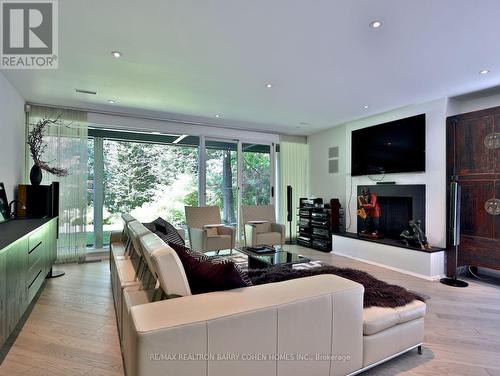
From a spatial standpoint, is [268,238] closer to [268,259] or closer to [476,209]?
[268,259]

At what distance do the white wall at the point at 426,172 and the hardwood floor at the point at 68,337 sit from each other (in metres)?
4.12

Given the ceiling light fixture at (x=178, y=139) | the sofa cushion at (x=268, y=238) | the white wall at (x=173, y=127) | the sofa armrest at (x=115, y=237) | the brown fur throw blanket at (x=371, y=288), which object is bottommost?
the sofa cushion at (x=268, y=238)

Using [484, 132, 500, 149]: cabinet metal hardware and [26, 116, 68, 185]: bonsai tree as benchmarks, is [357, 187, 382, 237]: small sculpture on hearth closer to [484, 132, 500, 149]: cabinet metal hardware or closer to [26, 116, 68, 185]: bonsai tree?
[484, 132, 500, 149]: cabinet metal hardware

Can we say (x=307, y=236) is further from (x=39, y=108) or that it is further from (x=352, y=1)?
(x=39, y=108)

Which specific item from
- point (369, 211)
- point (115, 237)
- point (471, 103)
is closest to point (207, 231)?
point (115, 237)

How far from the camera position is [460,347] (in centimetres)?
210

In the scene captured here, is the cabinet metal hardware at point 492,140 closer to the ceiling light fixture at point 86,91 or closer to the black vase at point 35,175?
the ceiling light fixture at point 86,91

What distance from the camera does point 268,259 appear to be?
3340 mm

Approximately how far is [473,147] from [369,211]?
5.50 feet

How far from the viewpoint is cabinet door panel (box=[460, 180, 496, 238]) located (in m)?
3.49

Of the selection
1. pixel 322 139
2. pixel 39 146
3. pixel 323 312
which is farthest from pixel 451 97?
pixel 39 146

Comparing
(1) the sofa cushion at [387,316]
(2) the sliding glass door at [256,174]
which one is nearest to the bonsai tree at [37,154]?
(2) the sliding glass door at [256,174]

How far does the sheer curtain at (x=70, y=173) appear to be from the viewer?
171 inches

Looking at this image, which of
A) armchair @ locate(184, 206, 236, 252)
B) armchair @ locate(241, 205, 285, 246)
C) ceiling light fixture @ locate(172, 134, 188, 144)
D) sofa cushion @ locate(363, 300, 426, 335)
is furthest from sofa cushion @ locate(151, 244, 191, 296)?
ceiling light fixture @ locate(172, 134, 188, 144)
